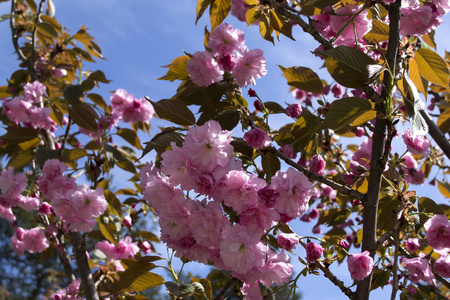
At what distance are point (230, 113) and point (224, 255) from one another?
1.60ft

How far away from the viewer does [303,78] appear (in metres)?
1.28

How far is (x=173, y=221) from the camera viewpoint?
0.97 meters

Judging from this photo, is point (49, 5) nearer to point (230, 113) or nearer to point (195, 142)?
point (230, 113)

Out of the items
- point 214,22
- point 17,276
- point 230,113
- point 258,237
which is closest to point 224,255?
point 258,237

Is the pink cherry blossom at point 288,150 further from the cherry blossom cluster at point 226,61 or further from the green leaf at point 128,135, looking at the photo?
the green leaf at point 128,135

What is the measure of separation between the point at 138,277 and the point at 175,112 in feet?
1.60

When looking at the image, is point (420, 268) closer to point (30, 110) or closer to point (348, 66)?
point (348, 66)

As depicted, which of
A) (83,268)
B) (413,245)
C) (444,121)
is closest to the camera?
(413,245)

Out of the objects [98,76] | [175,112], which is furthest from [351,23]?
[98,76]

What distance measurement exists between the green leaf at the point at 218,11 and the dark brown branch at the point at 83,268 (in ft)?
4.05

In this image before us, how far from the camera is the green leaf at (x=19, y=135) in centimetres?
221

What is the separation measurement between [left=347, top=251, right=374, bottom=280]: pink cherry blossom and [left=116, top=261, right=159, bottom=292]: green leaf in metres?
0.54

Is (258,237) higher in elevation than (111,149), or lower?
lower

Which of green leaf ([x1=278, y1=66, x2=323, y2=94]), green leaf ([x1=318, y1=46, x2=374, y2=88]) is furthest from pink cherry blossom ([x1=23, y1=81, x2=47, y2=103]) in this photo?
green leaf ([x1=318, y1=46, x2=374, y2=88])
